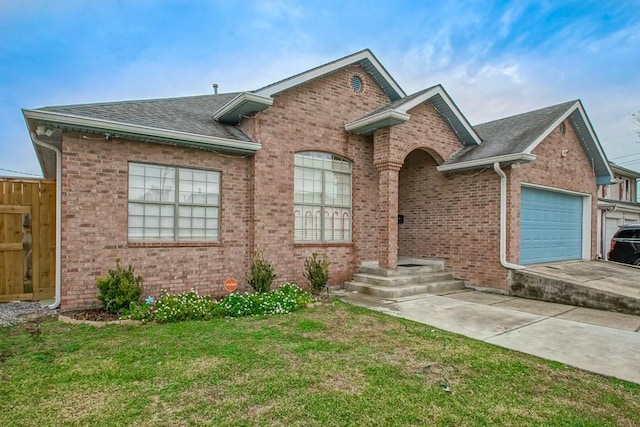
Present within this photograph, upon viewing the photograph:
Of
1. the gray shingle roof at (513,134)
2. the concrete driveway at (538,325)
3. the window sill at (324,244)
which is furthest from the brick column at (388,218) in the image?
the gray shingle roof at (513,134)

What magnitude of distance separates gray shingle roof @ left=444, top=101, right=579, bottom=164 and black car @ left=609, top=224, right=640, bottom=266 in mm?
5492

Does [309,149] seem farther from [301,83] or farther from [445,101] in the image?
[445,101]

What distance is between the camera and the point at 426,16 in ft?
40.3

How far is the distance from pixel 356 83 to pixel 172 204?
5927mm

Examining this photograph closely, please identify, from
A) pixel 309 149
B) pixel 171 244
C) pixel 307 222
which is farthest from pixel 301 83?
pixel 171 244

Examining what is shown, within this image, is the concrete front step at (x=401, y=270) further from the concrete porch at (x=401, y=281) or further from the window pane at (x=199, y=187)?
the window pane at (x=199, y=187)

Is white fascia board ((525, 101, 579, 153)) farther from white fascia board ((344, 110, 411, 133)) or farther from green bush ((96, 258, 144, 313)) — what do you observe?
green bush ((96, 258, 144, 313))

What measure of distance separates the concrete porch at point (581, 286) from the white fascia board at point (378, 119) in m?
4.75

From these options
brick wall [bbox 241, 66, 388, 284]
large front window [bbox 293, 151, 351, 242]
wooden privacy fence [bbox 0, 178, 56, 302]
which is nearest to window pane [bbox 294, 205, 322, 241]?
large front window [bbox 293, 151, 351, 242]

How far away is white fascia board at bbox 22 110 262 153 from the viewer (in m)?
5.98

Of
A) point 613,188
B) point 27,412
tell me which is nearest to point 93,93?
point 27,412

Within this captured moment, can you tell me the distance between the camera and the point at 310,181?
9258 mm

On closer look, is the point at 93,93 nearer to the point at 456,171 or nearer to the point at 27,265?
the point at 27,265

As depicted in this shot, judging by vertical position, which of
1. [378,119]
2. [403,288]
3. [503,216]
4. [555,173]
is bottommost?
[403,288]
